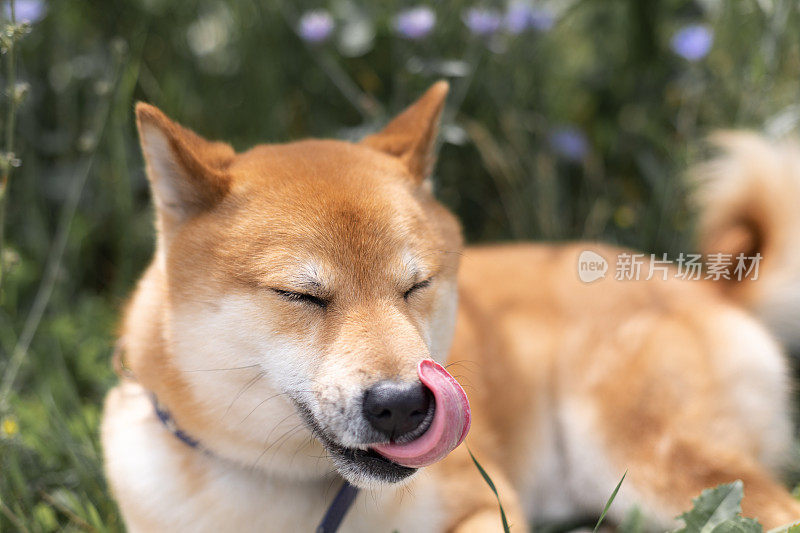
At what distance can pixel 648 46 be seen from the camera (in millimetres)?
3346

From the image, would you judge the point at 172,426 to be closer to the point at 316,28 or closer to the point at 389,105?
the point at 316,28

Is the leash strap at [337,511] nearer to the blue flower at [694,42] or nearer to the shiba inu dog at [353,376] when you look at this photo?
the shiba inu dog at [353,376]

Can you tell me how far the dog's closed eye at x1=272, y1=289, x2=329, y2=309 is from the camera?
145cm

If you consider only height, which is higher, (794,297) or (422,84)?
(422,84)

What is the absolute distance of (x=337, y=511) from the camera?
1574 millimetres

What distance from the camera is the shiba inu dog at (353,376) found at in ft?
4.55

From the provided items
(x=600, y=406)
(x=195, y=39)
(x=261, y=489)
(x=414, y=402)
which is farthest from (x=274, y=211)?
(x=195, y=39)

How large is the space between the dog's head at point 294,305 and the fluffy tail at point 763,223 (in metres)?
1.25

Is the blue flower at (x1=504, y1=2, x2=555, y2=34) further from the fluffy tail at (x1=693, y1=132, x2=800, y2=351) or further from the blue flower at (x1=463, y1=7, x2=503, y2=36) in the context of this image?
the fluffy tail at (x1=693, y1=132, x2=800, y2=351)

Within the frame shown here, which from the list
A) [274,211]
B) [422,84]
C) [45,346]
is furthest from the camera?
[422,84]

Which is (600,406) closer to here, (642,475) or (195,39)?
(642,475)

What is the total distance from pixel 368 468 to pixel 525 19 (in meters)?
2.27

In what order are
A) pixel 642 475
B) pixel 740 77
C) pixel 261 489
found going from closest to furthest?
pixel 261 489
pixel 642 475
pixel 740 77

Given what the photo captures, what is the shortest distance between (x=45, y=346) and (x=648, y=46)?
2.89m
